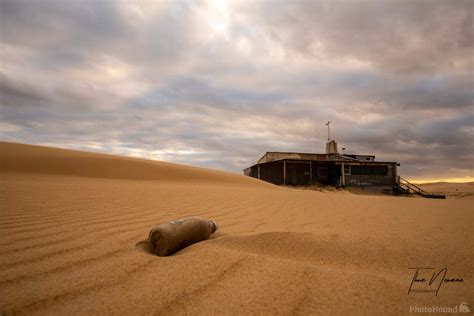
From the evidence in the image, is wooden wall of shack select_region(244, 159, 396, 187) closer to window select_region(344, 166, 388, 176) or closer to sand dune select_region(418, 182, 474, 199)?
window select_region(344, 166, 388, 176)

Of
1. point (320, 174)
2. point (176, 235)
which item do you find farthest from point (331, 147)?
point (176, 235)

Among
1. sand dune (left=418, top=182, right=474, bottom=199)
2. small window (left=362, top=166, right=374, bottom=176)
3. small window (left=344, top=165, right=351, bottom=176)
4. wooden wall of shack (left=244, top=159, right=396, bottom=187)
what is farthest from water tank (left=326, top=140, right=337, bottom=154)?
sand dune (left=418, top=182, right=474, bottom=199)

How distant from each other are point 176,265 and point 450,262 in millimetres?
1966

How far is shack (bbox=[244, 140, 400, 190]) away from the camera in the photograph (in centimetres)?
2127

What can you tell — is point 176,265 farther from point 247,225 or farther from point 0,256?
point 247,225

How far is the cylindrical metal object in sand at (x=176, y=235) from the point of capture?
6.43 feet

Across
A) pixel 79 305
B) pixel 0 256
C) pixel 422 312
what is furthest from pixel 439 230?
pixel 0 256

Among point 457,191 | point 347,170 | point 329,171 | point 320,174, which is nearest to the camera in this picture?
point 347,170

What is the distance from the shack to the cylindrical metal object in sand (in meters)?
18.5

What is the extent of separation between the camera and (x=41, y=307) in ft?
3.88

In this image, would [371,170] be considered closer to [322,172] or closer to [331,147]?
[322,172]

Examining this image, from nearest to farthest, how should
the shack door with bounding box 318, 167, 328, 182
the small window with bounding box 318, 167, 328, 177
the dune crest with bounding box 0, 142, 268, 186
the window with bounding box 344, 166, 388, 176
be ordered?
1. the dune crest with bounding box 0, 142, 268, 186
2. the window with bounding box 344, 166, 388, 176
3. the shack door with bounding box 318, 167, 328, 182
4. the small window with bounding box 318, 167, 328, 177
